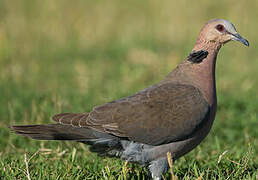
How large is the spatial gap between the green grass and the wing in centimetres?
31

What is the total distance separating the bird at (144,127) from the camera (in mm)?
3621

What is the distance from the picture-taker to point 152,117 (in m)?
3.67

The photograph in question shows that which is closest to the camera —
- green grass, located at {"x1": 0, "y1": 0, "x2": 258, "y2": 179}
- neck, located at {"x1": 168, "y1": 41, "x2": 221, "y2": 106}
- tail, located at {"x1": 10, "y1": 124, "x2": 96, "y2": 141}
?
tail, located at {"x1": 10, "y1": 124, "x2": 96, "y2": 141}

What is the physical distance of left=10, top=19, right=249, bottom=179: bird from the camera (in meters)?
3.62

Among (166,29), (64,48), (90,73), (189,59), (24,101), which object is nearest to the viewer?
(189,59)

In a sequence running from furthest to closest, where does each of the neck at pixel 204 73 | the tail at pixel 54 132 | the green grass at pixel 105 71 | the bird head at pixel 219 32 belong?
the bird head at pixel 219 32 < the green grass at pixel 105 71 < the neck at pixel 204 73 < the tail at pixel 54 132

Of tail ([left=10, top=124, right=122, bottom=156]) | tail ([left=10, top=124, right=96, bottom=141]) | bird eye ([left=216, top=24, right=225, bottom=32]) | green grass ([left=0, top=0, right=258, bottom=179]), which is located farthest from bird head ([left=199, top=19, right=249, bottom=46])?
tail ([left=10, top=124, right=96, bottom=141])

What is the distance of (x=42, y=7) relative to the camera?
11477mm

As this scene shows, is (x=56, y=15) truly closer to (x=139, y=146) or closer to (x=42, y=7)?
(x=42, y=7)

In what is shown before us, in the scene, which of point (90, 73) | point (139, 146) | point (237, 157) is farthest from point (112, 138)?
point (90, 73)

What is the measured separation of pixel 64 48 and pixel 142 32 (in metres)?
2.07

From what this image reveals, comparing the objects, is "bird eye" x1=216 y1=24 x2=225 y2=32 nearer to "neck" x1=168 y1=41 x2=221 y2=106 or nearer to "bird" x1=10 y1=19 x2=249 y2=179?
"neck" x1=168 y1=41 x2=221 y2=106

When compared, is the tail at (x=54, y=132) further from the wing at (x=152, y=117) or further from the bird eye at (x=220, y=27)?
the bird eye at (x=220, y=27)

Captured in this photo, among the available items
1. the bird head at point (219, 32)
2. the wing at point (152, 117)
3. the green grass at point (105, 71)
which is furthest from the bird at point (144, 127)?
the bird head at point (219, 32)
